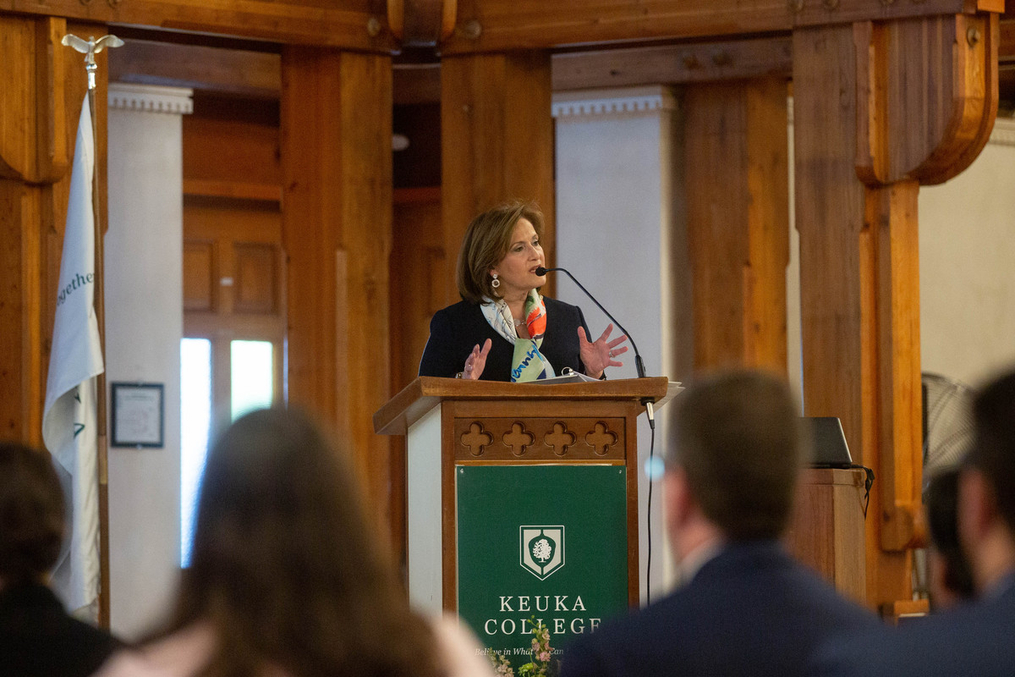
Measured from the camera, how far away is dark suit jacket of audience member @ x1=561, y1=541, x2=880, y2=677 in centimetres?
131

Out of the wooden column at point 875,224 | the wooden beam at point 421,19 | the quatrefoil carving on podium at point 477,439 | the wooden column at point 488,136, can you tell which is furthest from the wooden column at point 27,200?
the wooden column at point 875,224

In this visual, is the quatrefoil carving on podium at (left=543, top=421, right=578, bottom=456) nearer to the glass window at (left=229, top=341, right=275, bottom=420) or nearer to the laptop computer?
the laptop computer

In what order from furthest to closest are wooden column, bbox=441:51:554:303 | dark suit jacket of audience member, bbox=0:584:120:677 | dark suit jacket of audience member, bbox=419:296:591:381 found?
wooden column, bbox=441:51:554:303, dark suit jacket of audience member, bbox=419:296:591:381, dark suit jacket of audience member, bbox=0:584:120:677

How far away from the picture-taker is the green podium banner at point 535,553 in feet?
9.11

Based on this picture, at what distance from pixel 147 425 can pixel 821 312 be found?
334cm

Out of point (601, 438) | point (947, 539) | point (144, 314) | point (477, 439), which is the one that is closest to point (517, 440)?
point (477, 439)

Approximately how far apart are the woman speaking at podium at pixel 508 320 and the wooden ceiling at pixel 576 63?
238 cm

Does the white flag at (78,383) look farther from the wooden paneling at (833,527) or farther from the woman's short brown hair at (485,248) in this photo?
the wooden paneling at (833,527)

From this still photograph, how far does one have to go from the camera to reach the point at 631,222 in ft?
21.3

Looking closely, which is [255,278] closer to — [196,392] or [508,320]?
[196,392]

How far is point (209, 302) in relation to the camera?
290 inches

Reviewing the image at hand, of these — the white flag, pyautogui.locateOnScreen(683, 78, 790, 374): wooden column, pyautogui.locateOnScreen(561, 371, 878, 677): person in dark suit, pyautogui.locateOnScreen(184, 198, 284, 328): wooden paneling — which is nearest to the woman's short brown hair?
the white flag

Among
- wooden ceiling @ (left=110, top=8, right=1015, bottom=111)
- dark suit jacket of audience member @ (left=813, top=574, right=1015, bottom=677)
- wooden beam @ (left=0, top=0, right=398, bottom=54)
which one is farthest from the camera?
wooden ceiling @ (left=110, top=8, right=1015, bottom=111)

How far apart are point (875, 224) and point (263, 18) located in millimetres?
2742
